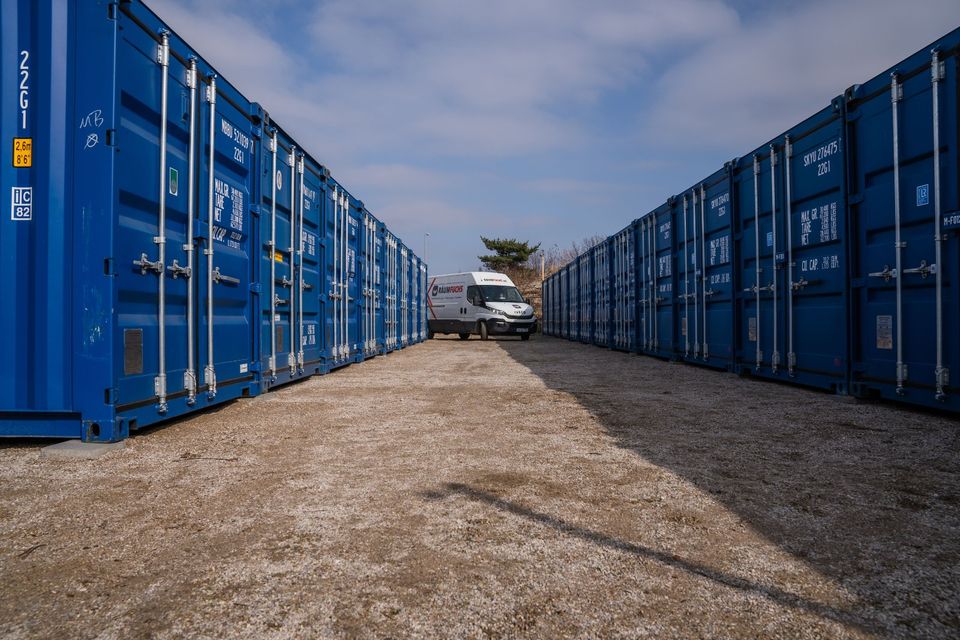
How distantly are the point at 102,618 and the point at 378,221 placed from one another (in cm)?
1150

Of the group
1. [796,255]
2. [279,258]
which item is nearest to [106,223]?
[279,258]

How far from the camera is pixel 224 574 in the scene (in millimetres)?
2145

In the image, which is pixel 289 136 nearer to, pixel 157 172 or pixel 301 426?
pixel 157 172

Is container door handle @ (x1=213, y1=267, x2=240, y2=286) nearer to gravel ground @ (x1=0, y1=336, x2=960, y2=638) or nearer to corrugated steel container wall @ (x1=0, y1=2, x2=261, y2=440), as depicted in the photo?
corrugated steel container wall @ (x1=0, y1=2, x2=261, y2=440)

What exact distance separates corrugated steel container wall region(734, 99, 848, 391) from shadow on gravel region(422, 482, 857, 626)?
16.9ft

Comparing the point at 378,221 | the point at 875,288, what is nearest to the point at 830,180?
the point at 875,288

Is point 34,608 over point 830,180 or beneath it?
beneath

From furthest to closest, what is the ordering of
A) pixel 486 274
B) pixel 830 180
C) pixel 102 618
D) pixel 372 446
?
pixel 486 274, pixel 830 180, pixel 372 446, pixel 102 618

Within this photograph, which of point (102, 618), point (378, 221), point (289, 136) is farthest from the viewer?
point (378, 221)

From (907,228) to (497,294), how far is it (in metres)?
15.6

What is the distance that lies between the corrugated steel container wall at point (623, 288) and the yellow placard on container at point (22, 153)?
1214 centimetres

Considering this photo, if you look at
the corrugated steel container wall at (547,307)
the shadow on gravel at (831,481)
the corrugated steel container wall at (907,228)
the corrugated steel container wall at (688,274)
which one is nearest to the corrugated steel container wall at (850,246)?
the corrugated steel container wall at (907,228)

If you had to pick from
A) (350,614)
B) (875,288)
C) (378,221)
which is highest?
(378,221)

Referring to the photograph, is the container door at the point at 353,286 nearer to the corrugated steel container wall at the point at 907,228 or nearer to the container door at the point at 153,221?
the container door at the point at 153,221
